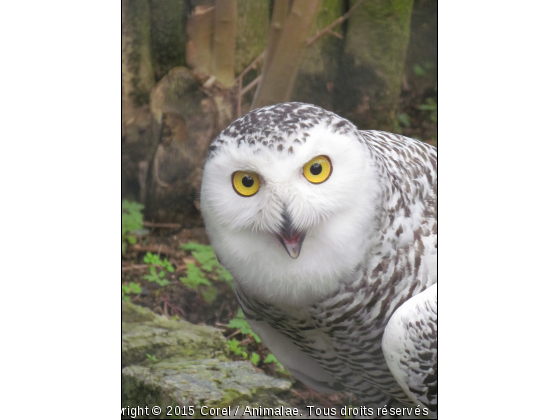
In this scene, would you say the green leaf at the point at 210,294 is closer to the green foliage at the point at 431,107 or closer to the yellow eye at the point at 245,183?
the yellow eye at the point at 245,183

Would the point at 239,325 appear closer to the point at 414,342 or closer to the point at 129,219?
the point at 129,219

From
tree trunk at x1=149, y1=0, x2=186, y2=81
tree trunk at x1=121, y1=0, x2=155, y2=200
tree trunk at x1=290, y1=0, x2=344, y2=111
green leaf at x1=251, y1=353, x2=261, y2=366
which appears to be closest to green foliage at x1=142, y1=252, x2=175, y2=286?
tree trunk at x1=121, y1=0, x2=155, y2=200

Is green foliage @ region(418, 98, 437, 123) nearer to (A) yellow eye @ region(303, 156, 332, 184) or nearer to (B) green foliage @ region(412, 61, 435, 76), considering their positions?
(B) green foliage @ region(412, 61, 435, 76)

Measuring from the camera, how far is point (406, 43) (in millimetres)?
1829

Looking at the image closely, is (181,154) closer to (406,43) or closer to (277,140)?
(277,140)

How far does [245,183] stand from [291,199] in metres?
0.14

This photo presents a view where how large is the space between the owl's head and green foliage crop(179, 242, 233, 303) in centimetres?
33

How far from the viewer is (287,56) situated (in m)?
1.84

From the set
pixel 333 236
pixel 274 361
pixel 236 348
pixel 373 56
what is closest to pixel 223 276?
pixel 236 348

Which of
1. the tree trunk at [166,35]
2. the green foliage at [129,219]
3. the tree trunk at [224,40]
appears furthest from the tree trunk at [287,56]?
the green foliage at [129,219]

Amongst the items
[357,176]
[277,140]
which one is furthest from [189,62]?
[357,176]

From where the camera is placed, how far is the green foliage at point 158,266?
6.53 feet

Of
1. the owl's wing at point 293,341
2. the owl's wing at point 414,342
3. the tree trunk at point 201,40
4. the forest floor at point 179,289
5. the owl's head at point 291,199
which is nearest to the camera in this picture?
the owl's head at point 291,199

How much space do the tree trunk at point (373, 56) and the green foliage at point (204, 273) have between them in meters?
0.68
